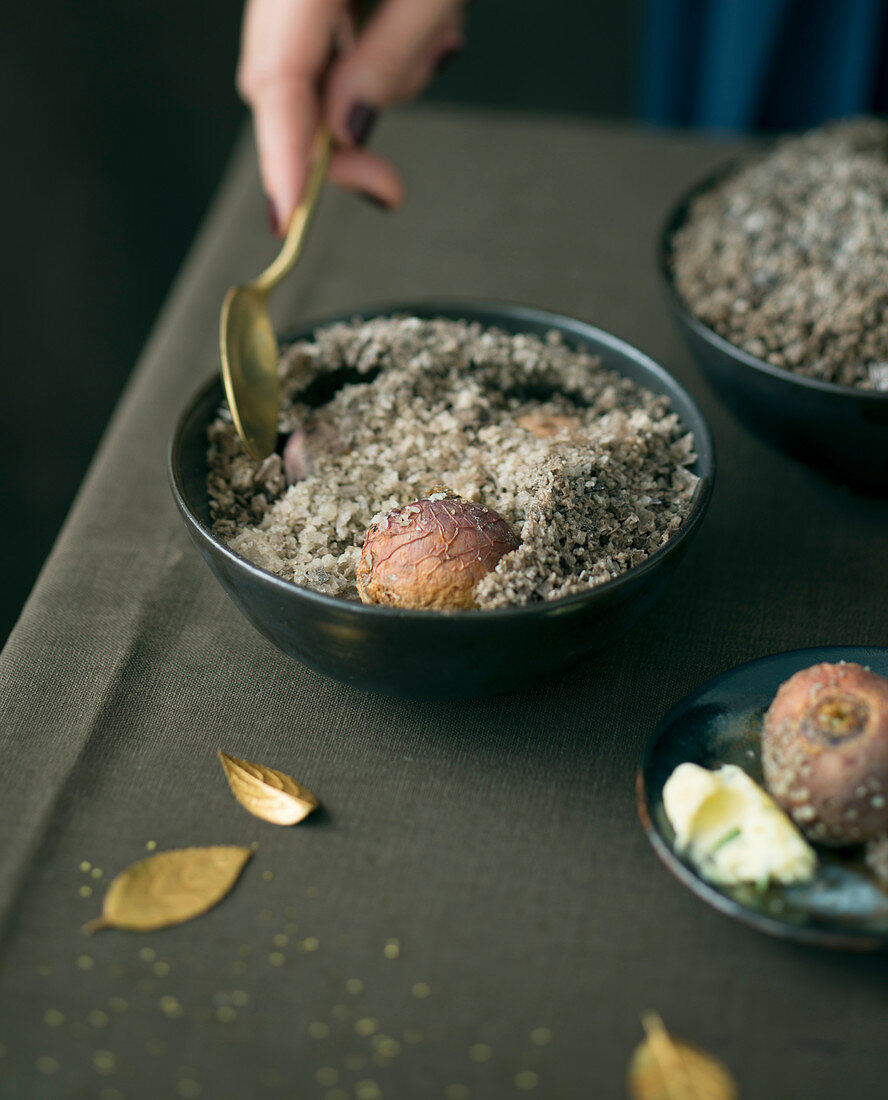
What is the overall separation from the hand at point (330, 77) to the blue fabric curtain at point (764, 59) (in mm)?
491

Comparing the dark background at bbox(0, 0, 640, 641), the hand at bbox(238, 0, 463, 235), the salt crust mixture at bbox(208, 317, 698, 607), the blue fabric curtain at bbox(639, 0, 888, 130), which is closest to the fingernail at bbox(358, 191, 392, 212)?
the hand at bbox(238, 0, 463, 235)

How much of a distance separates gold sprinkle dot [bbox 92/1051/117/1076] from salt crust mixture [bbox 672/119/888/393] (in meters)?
0.62

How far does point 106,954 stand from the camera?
1.71ft

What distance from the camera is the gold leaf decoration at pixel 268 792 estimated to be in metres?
0.59

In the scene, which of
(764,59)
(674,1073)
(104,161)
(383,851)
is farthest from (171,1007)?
(104,161)

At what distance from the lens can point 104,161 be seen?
6.09 ft

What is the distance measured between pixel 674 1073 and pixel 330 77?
0.91m

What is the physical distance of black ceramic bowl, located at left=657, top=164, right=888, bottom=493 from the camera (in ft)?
2.35

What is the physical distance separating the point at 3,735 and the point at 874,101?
A: 1.38 meters

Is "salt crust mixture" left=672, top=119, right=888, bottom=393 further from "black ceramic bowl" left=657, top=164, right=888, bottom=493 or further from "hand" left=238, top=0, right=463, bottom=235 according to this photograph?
"hand" left=238, top=0, right=463, bottom=235

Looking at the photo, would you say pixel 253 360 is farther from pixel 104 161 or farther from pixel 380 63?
pixel 104 161

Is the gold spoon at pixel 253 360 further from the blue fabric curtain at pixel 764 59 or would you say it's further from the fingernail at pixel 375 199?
the blue fabric curtain at pixel 764 59

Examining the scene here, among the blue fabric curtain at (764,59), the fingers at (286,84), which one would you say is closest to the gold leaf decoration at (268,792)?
the fingers at (286,84)

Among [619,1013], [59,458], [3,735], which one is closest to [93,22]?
[59,458]
